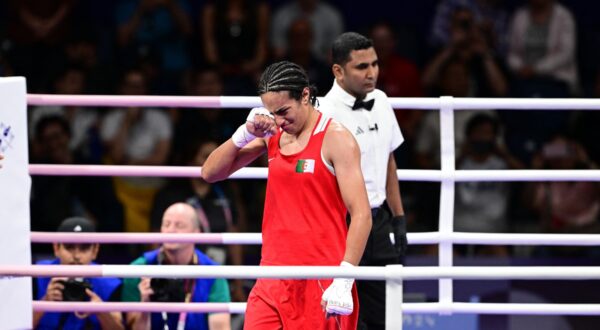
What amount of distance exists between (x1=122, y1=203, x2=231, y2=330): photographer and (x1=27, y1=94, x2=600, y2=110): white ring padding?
778 mm

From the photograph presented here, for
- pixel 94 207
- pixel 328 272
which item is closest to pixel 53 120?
pixel 94 207

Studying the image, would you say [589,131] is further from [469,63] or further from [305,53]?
[305,53]

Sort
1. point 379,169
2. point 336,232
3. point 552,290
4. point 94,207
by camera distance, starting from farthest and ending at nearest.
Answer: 1. point 94,207
2. point 552,290
3. point 379,169
4. point 336,232

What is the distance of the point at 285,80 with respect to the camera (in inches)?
194

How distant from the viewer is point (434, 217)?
29.5 ft

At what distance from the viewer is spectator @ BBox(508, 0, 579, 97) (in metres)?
9.73

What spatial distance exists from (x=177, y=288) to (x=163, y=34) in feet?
13.8

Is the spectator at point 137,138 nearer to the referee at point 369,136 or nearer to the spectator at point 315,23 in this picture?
the spectator at point 315,23

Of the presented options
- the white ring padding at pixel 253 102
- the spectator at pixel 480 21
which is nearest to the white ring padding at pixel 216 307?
the white ring padding at pixel 253 102

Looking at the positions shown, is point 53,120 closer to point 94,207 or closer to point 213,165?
point 94,207

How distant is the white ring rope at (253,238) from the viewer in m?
5.93

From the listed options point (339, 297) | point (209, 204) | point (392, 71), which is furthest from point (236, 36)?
point (339, 297)

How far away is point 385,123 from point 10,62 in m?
4.91

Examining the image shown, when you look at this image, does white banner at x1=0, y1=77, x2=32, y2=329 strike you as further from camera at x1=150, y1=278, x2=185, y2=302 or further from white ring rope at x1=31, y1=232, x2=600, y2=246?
camera at x1=150, y1=278, x2=185, y2=302
